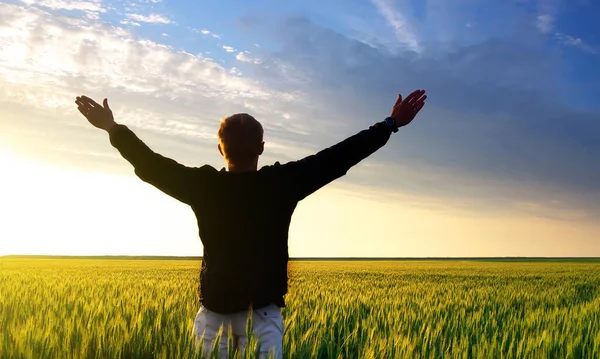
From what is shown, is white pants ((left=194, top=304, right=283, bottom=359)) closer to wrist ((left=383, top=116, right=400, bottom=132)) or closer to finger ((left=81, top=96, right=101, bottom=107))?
wrist ((left=383, top=116, right=400, bottom=132))

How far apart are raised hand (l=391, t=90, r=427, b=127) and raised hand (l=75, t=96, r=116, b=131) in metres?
1.93

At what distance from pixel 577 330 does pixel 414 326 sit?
2.17m

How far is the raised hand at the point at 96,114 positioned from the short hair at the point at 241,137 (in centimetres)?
88

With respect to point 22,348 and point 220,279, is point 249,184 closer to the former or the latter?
point 220,279

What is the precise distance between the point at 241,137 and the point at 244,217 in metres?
0.48

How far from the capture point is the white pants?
11.2 feet

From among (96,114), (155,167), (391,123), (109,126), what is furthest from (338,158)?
(96,114)

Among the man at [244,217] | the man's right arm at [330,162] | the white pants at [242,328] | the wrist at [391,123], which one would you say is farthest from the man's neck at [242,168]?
the wrist at [391,123]

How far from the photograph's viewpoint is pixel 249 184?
3.44 m

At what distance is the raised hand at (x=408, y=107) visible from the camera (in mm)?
3922

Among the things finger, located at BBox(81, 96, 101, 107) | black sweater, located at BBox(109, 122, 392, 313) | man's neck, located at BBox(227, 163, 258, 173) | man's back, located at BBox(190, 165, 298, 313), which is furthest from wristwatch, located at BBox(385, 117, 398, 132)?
finger, located at BBox(81, 96, 101, 107)

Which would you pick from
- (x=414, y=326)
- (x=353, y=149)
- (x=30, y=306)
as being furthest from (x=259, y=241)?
(x=30, y=306)

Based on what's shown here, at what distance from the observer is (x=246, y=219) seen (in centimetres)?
343

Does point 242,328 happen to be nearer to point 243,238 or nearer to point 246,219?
point 243,238
